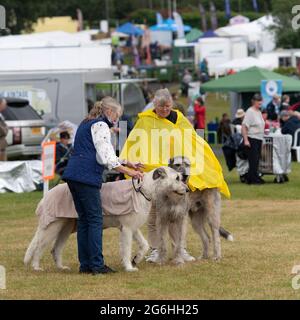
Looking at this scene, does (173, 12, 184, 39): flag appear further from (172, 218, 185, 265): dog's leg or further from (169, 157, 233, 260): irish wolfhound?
(172, 218, 185, 265): dog's leg

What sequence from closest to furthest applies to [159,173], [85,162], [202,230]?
1. [85,162]
2. [159,173]
3. [202,230]

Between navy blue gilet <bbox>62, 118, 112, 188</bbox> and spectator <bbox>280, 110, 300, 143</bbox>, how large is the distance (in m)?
16.4

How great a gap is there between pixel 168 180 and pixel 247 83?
67.9 ft

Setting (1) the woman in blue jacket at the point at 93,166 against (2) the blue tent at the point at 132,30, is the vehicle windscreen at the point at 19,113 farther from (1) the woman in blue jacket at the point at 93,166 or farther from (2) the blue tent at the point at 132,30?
(2) the blue tent at the point at 132,30

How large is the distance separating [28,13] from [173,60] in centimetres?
1234

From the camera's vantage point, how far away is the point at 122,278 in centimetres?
1114

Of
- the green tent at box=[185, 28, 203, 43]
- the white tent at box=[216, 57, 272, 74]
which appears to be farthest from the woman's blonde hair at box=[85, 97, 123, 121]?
the green tent at box=[185, 28, 203, 43]

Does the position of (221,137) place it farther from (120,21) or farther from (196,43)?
(120,21)

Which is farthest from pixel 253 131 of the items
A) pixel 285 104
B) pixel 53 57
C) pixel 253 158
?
pixel 53 57

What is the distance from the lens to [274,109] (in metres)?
30.1

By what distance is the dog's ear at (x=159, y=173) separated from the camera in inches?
443

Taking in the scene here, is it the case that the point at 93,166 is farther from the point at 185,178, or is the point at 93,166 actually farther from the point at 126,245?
the point at 185,178

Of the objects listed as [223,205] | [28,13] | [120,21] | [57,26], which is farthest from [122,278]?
[120,21]

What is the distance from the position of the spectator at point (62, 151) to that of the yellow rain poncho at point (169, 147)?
30.1 ft
